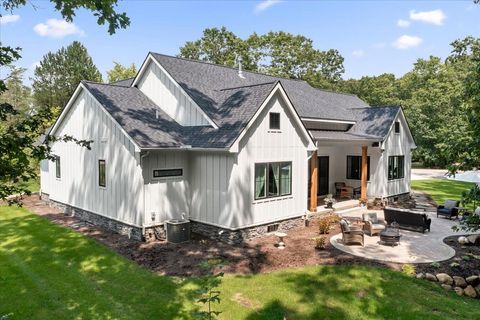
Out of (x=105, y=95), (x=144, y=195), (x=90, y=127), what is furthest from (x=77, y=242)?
(x=105, y=95)

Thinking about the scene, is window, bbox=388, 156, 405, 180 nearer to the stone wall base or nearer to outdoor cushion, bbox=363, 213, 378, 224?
outdoor cushion, bbox=363, 213, 378, 224

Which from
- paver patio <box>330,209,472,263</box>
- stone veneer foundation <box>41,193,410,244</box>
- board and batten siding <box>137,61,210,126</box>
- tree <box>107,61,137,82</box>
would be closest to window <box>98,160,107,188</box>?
stone veneer foundation <box>41,193,410,244</box>

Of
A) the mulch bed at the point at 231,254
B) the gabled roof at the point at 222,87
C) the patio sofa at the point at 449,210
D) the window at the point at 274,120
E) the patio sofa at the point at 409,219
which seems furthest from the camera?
the patio sofa at the point at 449,210

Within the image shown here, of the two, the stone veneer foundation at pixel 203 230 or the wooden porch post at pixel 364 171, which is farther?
the wooden porch post at pixel 364 171

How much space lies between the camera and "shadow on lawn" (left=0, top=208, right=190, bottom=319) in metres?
8.42

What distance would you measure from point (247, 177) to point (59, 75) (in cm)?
4189

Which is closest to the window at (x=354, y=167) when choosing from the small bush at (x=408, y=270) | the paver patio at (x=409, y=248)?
the paver patio at (x=409, y=248)

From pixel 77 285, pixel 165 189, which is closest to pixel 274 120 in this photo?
pixel 165 189

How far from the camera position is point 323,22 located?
65.0ft

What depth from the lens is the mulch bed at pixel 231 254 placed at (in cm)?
1120

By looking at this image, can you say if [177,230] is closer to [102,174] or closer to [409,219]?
[102,174]

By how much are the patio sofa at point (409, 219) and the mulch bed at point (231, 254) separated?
2433 mm

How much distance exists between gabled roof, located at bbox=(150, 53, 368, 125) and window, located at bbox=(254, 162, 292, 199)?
9.19 feet

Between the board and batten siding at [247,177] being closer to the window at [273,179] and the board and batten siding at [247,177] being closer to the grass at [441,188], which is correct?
the window at [273,179]
